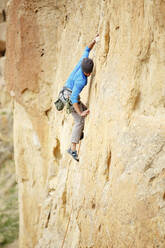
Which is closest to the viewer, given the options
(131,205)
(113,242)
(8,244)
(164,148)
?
(164,148)

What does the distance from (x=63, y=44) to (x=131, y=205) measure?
368cm

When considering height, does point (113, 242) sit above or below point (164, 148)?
below

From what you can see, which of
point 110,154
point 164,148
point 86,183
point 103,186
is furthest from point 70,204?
point 164,148

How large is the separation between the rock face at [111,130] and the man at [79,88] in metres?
0.13

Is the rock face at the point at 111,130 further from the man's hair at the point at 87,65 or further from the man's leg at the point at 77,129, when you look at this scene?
the man's leg at the point at 77,129

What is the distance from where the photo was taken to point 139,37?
2.68 m

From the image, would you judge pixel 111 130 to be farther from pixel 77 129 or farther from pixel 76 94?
pixel 77 129

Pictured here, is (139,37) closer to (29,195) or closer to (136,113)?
(136,113)

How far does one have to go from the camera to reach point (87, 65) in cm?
352

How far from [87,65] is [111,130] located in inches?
38.0

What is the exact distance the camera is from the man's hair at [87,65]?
3518mm

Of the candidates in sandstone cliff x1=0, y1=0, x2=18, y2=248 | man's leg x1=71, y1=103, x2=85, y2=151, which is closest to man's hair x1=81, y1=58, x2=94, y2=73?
man's leg x1=71, y1=103, x2=85, y2=151

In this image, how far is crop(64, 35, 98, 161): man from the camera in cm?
356

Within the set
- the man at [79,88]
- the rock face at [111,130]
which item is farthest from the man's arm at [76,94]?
the rock face at [111,130]
